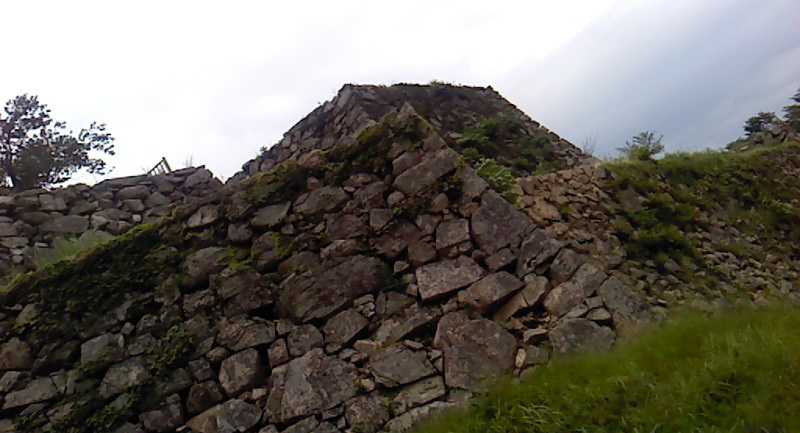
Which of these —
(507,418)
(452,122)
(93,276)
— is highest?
(452,122)

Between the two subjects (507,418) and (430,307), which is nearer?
(507,418)

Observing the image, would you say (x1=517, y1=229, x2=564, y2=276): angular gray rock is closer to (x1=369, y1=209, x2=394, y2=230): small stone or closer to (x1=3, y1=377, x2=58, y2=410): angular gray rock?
(x1=369, y1=209, x2=394, y2=230): small stone

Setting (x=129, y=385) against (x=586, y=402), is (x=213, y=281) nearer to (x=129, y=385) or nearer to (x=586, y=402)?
(x=129, y=385)

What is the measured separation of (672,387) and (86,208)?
8636 millimetres

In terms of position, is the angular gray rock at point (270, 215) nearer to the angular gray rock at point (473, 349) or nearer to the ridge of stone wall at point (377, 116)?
the angular gray rock at point (473, 349)

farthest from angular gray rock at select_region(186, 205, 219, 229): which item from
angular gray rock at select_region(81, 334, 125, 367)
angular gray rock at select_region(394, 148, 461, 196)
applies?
angular gray rock at select_region(394, 148, 461, 196)

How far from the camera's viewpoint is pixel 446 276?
→ 191 inches

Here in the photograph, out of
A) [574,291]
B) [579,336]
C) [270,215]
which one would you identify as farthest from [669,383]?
[270,215]

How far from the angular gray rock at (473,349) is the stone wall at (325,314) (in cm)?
1

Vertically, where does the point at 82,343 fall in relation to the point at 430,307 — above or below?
above

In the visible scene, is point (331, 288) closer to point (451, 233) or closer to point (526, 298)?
point (451, 233)

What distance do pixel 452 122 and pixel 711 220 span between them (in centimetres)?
499

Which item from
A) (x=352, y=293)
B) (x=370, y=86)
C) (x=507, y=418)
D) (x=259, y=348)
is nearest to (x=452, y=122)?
(x=370, y=86)

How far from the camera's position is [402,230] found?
527 cm
